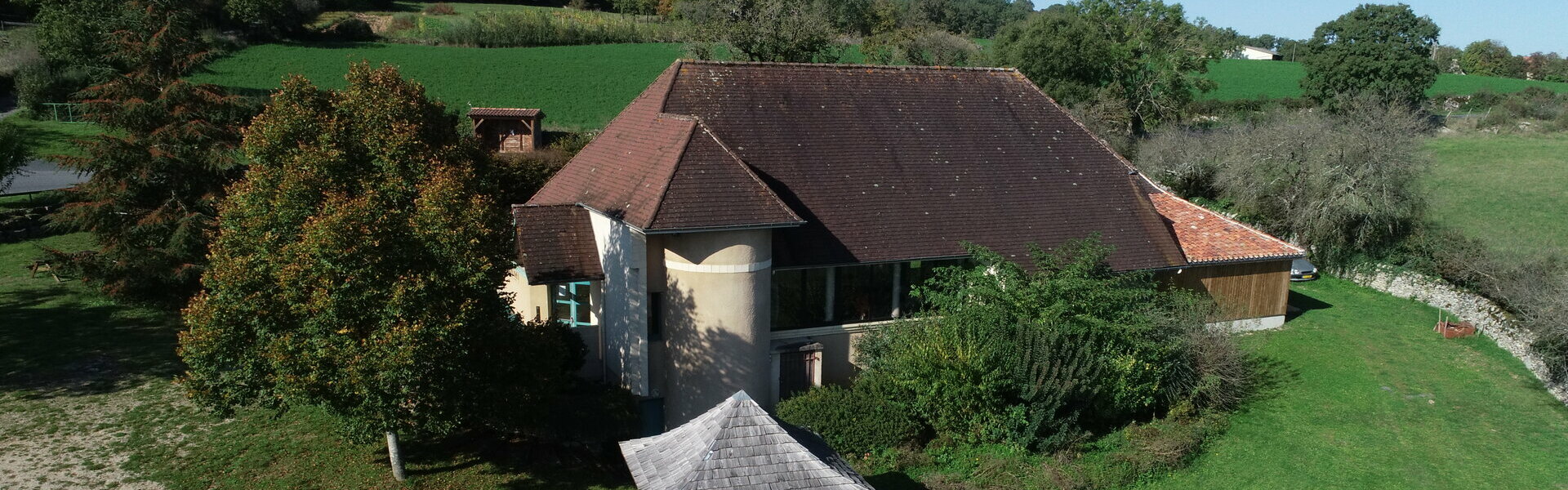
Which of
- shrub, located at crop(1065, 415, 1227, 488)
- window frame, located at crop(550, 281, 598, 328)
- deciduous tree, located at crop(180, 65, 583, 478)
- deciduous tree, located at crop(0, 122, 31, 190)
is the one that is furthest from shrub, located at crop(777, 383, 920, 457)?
deciduous tree, located at crop(0, 122, 31, 190)

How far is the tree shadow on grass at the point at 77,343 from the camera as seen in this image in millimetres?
18328

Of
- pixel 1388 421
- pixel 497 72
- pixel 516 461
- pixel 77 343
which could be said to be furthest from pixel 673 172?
pixel 497 72

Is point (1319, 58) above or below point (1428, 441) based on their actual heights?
above

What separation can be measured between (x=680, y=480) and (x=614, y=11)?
261 ft

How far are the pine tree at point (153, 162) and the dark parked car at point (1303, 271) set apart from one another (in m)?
30.2

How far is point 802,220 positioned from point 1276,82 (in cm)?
6745

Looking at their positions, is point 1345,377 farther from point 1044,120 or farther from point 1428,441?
point 1044,120

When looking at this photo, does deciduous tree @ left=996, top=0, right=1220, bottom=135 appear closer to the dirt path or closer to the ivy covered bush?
the ivy covered bush

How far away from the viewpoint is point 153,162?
69.6ft

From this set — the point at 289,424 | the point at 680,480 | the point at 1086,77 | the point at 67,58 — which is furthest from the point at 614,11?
the point at 680,480

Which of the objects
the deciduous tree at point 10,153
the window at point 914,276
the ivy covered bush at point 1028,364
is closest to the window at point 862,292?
the window at point 914,276

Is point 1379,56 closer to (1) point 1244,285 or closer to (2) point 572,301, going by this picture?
(1) point 1244,285

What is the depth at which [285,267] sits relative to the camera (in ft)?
40.3

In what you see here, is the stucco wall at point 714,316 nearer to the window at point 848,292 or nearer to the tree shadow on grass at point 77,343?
the window at point 848,292
